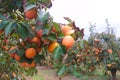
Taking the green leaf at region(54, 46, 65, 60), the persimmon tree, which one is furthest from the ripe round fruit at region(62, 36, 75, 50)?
the persimmon tree

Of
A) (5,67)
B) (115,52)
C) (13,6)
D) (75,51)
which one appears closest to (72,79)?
(75,51)

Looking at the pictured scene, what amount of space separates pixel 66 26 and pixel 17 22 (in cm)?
19

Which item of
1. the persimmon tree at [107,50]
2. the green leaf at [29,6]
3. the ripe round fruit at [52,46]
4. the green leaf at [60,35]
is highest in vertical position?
the green leaf at [29,6]

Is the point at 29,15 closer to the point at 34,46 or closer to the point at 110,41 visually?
the point at 34,46

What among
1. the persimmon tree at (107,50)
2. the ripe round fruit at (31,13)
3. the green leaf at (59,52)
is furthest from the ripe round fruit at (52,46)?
the persimmon tree at (107,50)

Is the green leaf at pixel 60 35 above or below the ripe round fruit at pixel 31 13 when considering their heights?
below

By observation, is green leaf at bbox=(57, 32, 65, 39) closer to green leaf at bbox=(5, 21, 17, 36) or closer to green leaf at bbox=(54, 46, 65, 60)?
green leaf at bbox=(54, 46, 65, 60)

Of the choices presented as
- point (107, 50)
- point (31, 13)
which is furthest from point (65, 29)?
point (107, 50)

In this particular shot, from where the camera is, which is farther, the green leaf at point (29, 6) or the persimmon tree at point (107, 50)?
the persimmon tree at point (107, 50)

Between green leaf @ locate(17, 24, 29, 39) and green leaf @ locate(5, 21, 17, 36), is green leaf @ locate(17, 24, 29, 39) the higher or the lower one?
the lower one

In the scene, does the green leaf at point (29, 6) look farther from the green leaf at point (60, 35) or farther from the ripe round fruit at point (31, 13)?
the green leaf at point (60, 35)

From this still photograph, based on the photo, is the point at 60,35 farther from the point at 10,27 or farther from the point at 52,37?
the point at 10,27

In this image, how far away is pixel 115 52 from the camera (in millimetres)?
9234

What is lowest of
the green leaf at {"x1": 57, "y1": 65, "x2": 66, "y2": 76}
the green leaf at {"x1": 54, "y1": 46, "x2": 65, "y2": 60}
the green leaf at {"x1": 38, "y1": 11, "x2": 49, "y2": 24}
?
the green leaf at {"x1": 57, "y1": 65, "x2": 66, "y2": 76}
